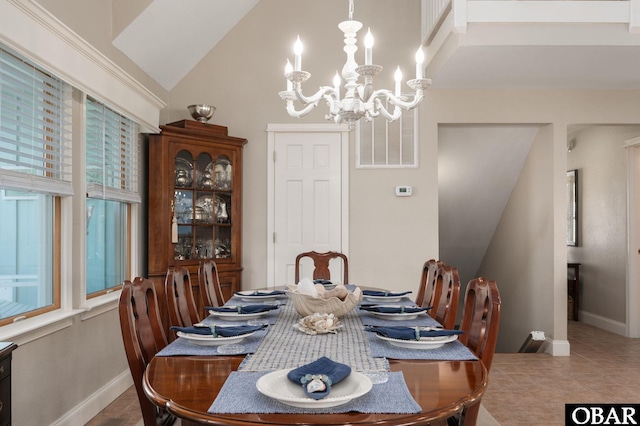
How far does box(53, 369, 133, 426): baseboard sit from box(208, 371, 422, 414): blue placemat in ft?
6.63

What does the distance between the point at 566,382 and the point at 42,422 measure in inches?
137

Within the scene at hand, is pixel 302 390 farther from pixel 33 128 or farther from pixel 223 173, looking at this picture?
pixel 223 173

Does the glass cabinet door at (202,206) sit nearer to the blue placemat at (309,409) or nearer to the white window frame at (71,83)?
the white window frame at (71,83)

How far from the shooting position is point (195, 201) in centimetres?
458

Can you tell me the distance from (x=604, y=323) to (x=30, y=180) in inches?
239

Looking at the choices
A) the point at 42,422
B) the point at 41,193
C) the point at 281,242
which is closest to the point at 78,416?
the point at 42,422

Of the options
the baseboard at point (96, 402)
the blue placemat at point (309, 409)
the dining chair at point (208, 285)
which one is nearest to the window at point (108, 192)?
the baseboard at point (96, 402)

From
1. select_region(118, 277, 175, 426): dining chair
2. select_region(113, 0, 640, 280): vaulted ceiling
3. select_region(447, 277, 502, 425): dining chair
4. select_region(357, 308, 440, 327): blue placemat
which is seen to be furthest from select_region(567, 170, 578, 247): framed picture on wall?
select_region(118, 277, 175, 426): dining chair

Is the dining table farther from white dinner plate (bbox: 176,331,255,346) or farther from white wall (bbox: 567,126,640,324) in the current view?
white wall (bbox: 567,126,640,324)

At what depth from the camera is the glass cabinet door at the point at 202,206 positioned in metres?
4.48

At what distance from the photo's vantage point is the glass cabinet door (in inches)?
176

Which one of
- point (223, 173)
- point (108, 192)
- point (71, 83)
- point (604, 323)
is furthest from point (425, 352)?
point (604, 323)

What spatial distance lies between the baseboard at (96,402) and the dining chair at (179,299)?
3.30 feet

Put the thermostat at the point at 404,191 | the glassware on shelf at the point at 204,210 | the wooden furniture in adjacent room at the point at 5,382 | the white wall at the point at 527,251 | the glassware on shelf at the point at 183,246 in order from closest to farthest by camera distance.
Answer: the wooden furniture in adjacent room at the point at 5,382, the glassware on shelf at the point at 183,246, the glassware on shelf at the point at 204,210, the thermostat at the point at 404,191, the white wall at the point at 527,251
